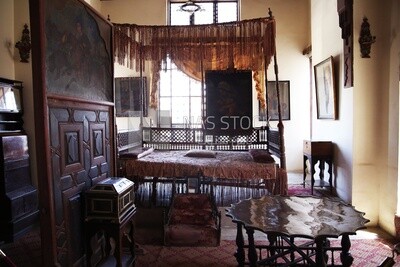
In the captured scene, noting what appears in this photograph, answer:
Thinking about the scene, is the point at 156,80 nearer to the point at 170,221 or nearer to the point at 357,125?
the point at 170,221

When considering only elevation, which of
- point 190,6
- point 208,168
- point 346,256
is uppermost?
point 190,6

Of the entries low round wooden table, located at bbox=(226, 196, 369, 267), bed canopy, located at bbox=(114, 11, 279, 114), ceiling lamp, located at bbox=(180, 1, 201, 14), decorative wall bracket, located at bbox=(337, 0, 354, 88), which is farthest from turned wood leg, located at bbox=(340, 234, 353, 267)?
ceiling lamp, located at bbox=(180, 1, 201, 14)

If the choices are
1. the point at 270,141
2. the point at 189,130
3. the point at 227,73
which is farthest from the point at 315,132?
the point at 189,130

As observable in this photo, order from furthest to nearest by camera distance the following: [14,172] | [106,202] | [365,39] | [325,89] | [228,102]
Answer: [228,102], [325,89], [365,39], [14,172], [106,202]

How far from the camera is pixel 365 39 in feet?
11.9

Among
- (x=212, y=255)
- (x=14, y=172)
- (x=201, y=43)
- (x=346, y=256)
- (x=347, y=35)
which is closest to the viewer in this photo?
(x=346, y=256)

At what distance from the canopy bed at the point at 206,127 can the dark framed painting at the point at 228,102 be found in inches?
1.1

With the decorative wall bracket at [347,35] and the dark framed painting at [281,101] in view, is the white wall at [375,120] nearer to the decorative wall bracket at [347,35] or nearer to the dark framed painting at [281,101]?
the decorative wall bracket at [347,35]

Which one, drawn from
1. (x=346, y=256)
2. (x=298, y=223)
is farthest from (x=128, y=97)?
(x=346, y=256)

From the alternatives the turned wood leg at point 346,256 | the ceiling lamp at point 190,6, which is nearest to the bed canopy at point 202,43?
the ceiling lamp at point 190,6

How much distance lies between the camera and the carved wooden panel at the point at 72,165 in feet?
6.56

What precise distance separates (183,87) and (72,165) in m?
5.62

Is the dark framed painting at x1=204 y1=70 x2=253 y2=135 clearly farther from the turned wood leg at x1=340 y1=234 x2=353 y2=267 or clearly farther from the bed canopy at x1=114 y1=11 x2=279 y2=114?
the turned wood leg at x1=340 y1=234 x2=353 y2=267

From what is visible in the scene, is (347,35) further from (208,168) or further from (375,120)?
(208,168)
